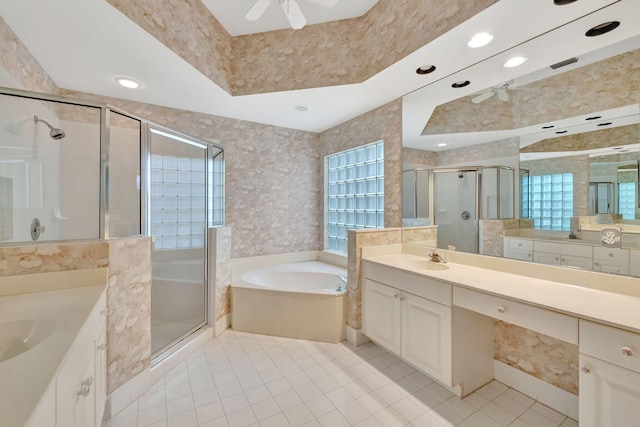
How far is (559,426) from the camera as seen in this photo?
1517 millimetres

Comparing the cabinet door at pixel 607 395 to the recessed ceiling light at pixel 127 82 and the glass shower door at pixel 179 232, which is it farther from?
the recessed ceiling light at pixel 127 82

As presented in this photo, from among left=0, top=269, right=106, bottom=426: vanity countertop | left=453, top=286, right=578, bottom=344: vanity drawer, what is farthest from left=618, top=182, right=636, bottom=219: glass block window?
left=0, top=269, right=106, bottom=426: vanity countertop

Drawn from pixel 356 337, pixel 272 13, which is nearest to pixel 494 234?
pixel 356 337

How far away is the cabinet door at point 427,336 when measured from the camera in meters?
1.70

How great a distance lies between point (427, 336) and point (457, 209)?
1.09 metres

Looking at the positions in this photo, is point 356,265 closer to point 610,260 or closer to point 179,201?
point 610,260

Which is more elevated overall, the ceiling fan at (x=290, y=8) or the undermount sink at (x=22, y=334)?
the ceiling fan at (x=290, y=8)

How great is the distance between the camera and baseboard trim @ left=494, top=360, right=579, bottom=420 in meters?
1.58

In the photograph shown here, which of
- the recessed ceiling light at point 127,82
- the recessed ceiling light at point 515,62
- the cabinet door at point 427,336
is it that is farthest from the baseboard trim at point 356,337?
the recessed ceiling light at point 127,82

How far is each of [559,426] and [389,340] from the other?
1.05 meters

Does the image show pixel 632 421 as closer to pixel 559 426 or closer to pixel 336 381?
pixel 559 426

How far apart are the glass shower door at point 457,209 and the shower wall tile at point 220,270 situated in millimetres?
2122

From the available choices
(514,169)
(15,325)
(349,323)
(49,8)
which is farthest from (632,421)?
(49,8)

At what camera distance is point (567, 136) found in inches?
64.5
